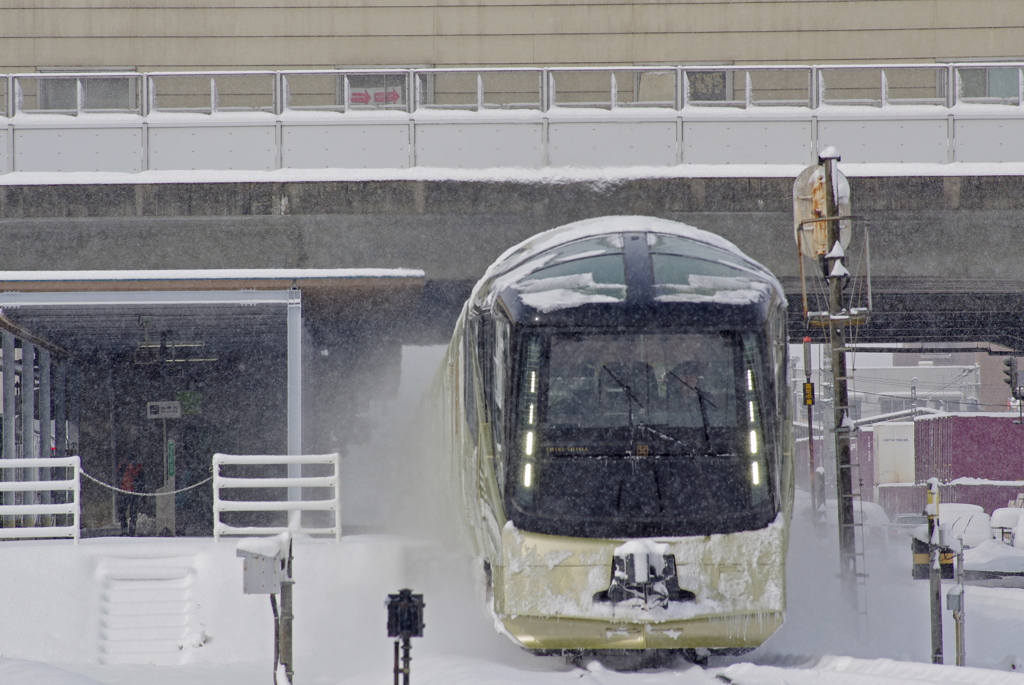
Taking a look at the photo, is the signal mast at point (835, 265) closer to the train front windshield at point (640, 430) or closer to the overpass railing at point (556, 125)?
the overpass railing at point (556, 125)

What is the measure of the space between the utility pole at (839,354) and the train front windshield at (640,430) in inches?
188

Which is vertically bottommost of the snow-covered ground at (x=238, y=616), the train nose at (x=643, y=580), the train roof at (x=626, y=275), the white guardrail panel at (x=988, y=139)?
the snow-covered ground at (x=238, y=616)

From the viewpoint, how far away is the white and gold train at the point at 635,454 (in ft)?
25.8

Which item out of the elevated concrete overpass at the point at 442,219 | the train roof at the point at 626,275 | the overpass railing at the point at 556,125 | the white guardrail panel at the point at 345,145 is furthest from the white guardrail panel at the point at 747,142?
the train roof at the point at 626,275

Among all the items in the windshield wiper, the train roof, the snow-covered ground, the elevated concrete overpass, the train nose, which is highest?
the elevated concrete overpass

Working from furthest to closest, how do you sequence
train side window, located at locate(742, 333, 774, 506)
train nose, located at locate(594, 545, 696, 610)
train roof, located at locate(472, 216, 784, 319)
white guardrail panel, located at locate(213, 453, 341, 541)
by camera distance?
white guardrail panel, located at locate(213, 453, 341, 541) → train roof, located at locate(472, 216, 784, 319) → train side window, located at locate(742, 333, 774, 506) → train nose, located at locate(594, 545, 696, 610)

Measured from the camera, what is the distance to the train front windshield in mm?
8055

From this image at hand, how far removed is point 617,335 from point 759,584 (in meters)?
2.01

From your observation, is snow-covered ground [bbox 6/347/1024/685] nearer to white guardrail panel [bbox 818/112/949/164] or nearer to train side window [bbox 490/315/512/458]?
train side window [bbox 490/315/512/458]

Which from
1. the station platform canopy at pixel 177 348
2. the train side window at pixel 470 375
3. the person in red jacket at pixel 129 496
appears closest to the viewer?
the train side window at pixel 470 375

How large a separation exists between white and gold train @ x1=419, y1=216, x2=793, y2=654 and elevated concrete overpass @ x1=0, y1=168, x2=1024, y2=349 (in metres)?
6.41

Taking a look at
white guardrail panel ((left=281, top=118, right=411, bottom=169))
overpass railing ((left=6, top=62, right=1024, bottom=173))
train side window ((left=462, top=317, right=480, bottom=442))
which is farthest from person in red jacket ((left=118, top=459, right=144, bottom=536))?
train side window ((left=462, top=317, right=480, bottom=442))

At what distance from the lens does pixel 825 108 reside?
586 inches

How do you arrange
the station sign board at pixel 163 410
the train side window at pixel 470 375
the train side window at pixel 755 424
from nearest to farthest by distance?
the train side window at pixel 755 424 → the train side window at pixel 470 375 → the station sign board at pixel 163 410
